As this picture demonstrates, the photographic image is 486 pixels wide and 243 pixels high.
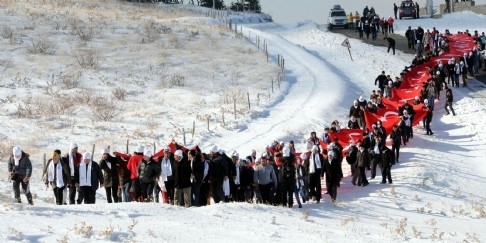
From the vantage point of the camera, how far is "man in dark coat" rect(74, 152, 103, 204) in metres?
16.4

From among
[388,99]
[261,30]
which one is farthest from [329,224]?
[261,30]

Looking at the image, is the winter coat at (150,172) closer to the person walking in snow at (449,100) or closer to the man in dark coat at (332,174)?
the man in dark coat at (332,174)

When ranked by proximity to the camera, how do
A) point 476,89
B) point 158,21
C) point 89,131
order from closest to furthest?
1. point 89,131
2. point 476,89
3. point 158,21

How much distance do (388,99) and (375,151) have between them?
429 inches

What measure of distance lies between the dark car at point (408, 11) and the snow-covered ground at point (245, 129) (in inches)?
134

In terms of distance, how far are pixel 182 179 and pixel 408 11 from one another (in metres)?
54.8

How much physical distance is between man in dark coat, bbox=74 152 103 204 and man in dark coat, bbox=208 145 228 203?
237 cm

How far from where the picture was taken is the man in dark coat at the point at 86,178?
53.7 ft

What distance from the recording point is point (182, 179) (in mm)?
16516

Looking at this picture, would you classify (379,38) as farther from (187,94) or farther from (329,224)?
(329,224)

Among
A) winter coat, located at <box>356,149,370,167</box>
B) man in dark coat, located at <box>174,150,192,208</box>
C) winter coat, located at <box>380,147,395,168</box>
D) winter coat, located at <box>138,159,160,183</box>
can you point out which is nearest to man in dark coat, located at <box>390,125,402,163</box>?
winter coat, located at <box>380,147,395,168</box>

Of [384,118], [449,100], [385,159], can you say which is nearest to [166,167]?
[385,159]

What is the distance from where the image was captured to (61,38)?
51250 mm

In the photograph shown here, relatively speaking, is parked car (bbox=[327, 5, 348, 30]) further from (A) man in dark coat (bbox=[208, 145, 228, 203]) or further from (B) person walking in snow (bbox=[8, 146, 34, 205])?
(B) person walking in snow (bbox=[8, 146, 34, 205])
